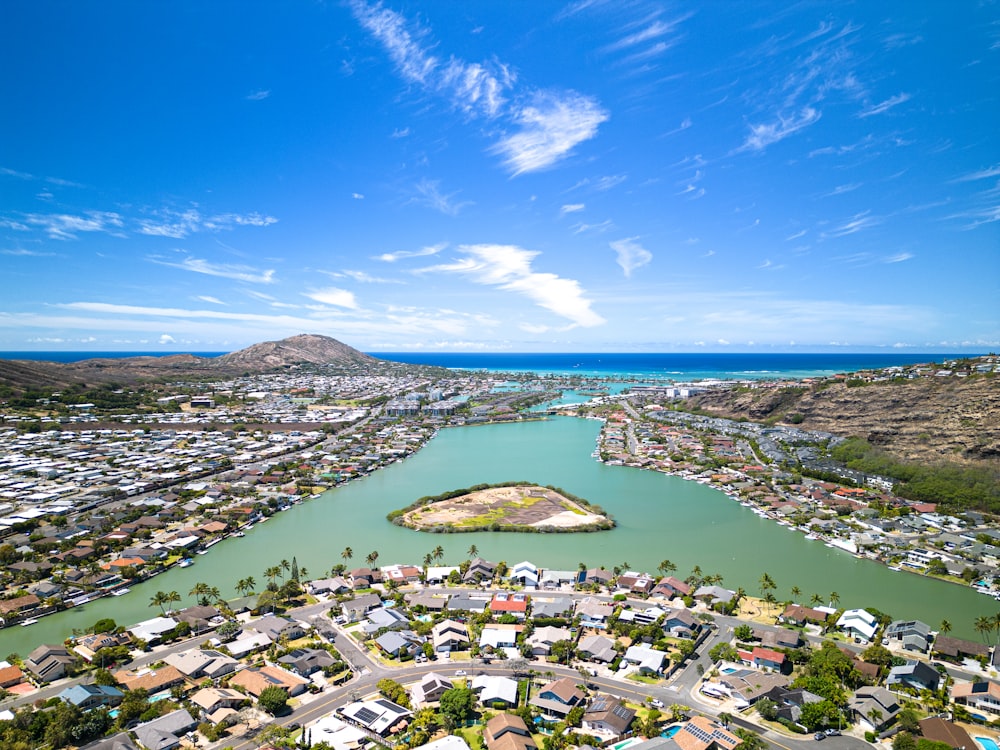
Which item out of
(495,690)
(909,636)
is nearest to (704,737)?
(495,690)

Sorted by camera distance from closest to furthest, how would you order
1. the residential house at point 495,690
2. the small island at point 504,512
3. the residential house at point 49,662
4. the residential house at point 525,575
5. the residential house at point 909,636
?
the residential house at point 495,690 → the residential house at point 49,662 → the residential house at point 909,636 → the residential house at point 525,575 → the small island at point 504,512

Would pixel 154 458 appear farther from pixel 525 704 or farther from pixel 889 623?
pixel 889 623

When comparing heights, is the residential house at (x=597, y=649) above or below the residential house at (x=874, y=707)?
below

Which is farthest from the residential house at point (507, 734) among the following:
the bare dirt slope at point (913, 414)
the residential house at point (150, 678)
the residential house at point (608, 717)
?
the bare dirt slope at point (913, 414)

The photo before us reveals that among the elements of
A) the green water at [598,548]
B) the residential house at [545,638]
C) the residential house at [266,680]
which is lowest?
the green water at [598,548]

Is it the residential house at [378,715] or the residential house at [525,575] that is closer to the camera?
the residential house at [378,715]

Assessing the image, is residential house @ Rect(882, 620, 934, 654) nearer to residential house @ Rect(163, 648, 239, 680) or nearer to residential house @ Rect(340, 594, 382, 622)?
residential house @ Rect(340, 594, 382, 622)

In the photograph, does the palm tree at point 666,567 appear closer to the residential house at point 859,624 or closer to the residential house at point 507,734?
the residential house at point 859,624
